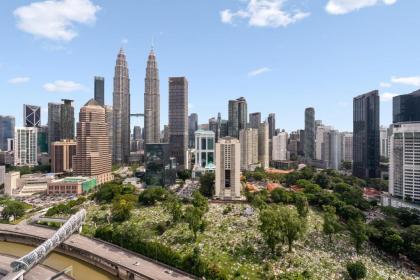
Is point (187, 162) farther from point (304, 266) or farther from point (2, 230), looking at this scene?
point (304, 266)

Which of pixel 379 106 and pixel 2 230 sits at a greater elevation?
pixel 379 106

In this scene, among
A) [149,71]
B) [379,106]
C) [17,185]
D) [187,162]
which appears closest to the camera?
[17,185]

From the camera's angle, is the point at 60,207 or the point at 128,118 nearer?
the point at 60,207

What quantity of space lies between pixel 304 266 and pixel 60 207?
1455 inches

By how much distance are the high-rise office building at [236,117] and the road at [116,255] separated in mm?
90468

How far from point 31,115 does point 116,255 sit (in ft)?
377

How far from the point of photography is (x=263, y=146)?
105 meters

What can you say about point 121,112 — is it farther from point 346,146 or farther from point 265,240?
point 265,240

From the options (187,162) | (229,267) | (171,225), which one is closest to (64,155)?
(187,162)

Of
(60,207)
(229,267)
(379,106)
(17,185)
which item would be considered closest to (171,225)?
(229,267)

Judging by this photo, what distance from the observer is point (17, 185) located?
65.9m

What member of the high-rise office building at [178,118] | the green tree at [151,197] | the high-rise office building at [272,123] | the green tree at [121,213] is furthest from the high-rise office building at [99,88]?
the green tree at [121,213]

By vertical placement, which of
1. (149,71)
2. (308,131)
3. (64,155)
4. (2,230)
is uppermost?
(149,71)

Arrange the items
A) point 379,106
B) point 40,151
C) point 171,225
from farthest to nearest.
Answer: point 40,151, point 379,106, point 171,225
